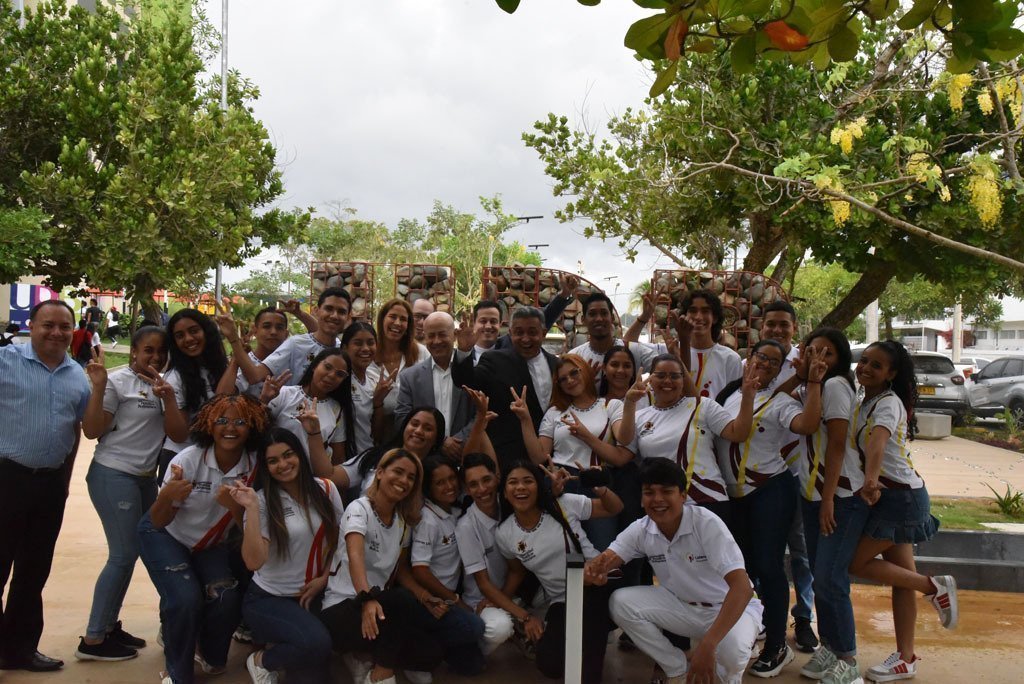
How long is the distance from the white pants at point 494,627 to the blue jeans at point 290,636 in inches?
29.1

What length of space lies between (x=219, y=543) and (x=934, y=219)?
34.2 feet

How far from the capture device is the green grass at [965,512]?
7.70 meters

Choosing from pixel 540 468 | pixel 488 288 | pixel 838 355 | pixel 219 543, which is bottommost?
pixel 219 543

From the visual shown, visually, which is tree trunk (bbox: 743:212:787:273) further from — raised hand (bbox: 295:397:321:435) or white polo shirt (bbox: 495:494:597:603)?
raised hand (bbox: 295:397:321:435)

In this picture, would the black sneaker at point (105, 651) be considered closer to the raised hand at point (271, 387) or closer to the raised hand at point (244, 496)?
the raised hand at point (244, 496)

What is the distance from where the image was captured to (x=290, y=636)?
3859 mm

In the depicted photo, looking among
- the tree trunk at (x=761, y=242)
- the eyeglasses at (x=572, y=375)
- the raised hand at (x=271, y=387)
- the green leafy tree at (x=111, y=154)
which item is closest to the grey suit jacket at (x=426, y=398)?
the eyeglasses at (x=572, y=375)

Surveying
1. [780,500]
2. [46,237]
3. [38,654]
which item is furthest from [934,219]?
[46,237]

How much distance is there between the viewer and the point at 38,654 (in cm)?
420

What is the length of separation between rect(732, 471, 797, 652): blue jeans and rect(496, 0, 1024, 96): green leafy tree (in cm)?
254


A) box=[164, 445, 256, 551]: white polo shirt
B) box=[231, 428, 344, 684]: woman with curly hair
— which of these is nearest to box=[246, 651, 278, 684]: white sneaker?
box=[231, 428, 344, 684]: woman with curly hair

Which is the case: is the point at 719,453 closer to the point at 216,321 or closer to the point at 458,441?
the point at 458,441

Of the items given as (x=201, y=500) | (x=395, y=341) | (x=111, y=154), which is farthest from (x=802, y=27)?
(x=111, y=154)

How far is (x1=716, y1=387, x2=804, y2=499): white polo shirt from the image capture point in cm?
437
